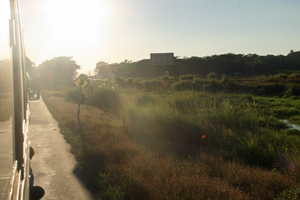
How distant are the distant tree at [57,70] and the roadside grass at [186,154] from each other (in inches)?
3027

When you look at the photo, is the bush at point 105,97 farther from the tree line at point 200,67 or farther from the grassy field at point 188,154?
the tree line at point 200,67

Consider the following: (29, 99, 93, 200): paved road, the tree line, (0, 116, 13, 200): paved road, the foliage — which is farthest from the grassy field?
the foliage

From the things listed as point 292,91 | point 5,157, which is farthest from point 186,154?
point 292,91

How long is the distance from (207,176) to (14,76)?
4126 millimetres

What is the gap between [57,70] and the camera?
92375 millimetres

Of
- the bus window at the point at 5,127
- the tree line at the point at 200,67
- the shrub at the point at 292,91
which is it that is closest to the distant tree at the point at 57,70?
the tree line at the point at 200,67

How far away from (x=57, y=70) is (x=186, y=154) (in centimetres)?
9068

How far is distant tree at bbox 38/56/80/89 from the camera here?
8576 centimetres

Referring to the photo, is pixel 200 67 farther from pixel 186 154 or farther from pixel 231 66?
pixel 186 154

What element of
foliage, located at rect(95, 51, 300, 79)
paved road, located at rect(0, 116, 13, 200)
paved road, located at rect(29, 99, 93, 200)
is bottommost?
paved road, located at rect(29, 99, 93, 200)

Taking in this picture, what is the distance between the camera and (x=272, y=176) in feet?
15.9

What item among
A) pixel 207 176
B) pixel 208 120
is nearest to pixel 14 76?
pixel 207 176

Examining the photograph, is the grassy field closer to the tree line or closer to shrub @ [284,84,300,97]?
shrub @ [284,84,300,97]

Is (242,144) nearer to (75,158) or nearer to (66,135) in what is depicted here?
(75,158)
